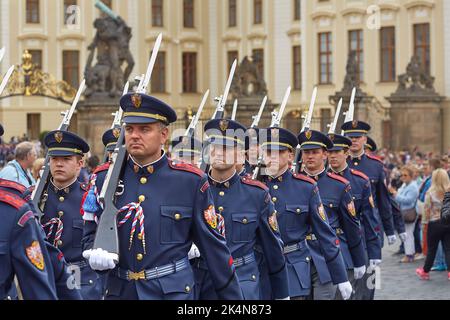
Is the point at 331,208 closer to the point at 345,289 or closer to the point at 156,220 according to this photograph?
the point at 345,289

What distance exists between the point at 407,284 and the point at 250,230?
294 inches

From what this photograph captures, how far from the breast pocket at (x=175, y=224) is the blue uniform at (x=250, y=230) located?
1446 millimetres

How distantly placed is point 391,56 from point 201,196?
1542 inches

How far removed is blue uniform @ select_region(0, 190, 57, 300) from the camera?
17.5ft

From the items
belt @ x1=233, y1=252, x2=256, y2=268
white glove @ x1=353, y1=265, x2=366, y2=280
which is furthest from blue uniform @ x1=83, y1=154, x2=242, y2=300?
white glove @ x1=353, y1=265, x2=366, y2=280

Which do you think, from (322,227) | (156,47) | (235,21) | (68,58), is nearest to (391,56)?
(235,21)

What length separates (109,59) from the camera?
3250 cm

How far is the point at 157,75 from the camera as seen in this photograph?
5409 cm

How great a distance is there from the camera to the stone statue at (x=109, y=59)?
31.8 metres

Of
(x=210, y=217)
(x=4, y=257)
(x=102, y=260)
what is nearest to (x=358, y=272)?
(x=210, y=217)

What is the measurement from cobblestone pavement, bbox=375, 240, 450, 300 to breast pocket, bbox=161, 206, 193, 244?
7090 millimetres

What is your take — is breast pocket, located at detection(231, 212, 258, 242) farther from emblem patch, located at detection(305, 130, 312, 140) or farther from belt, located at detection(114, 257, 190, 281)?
emblem patch, located at detection(305, 130, 312, 140)

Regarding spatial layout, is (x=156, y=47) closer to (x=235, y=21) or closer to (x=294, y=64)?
(x=294, y=64)

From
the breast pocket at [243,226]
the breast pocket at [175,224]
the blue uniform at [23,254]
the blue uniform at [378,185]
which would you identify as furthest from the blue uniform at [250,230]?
the blue uniform at [378,185]
